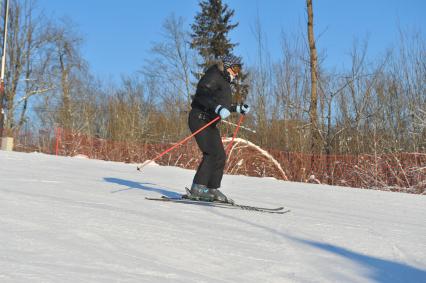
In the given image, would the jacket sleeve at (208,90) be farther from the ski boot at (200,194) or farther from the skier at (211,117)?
the ski boot at (200,194)

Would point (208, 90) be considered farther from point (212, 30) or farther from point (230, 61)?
point (212, 30)

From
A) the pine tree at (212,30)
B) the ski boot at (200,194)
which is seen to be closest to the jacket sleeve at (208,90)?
the ski boot at (200,194)

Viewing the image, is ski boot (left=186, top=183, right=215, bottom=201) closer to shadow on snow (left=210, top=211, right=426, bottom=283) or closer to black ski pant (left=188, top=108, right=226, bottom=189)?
black ski pant (left=188, top=108, right=226, bottom=189)

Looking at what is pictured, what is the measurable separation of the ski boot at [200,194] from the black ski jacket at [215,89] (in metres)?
0.89

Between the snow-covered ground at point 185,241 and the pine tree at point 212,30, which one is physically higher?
the pine tree at point 212,30

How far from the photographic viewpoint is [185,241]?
Result: 3.71m

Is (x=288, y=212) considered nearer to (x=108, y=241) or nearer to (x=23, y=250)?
(x=108, y=241)

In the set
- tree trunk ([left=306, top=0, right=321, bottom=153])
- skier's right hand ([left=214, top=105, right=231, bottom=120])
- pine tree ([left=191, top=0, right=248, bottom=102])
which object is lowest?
skier's right hand ([left=214, top=105, right=231, bottom=120])

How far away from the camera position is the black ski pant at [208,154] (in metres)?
6.31

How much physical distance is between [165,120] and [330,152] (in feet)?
36.7

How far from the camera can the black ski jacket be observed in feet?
20.5

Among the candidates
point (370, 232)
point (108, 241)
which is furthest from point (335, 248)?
point (108, 241)

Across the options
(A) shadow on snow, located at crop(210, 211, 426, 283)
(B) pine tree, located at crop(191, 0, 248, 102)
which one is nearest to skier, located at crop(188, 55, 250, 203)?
(A) shadow on snow, located at crop(210, 211, 426, 283)

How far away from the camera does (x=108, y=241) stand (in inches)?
136
